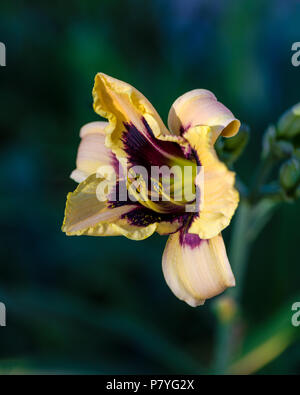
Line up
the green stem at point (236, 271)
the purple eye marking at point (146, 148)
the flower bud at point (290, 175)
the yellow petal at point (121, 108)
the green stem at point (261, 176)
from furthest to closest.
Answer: the green stem at point (236, 271) < the green stem at point (261, 176) < the flower bud at point (290, 175) < the purple eye marking at point (146, 148) < the yellow petal at point (121, 108)

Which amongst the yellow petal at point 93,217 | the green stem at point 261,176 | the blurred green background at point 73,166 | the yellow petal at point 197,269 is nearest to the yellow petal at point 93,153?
the yellow petal at point 93,217

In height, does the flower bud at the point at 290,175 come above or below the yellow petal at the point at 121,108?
below

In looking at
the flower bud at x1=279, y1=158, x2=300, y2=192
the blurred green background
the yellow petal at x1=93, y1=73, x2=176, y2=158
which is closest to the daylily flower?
the yellow petal at x1=93, y1=73, x2=176, y2=158

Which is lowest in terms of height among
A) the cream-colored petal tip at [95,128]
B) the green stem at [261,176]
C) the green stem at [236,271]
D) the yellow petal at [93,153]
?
the green stem at [236,271]

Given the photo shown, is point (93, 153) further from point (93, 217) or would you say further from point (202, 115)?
point (202, 115)

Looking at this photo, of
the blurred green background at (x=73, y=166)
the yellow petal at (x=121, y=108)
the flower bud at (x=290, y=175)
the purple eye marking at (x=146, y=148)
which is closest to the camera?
the yellow petal at (x=121, y=108)

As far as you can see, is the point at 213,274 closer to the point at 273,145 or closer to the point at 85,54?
the point at 273,145

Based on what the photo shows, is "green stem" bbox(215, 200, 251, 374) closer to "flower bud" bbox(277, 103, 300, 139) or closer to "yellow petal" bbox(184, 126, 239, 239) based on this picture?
"flower bud" bbox(277, 103, 300, 139)

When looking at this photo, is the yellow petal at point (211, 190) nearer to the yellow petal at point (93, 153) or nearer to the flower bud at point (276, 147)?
the yellow petal at point (93, 153)
